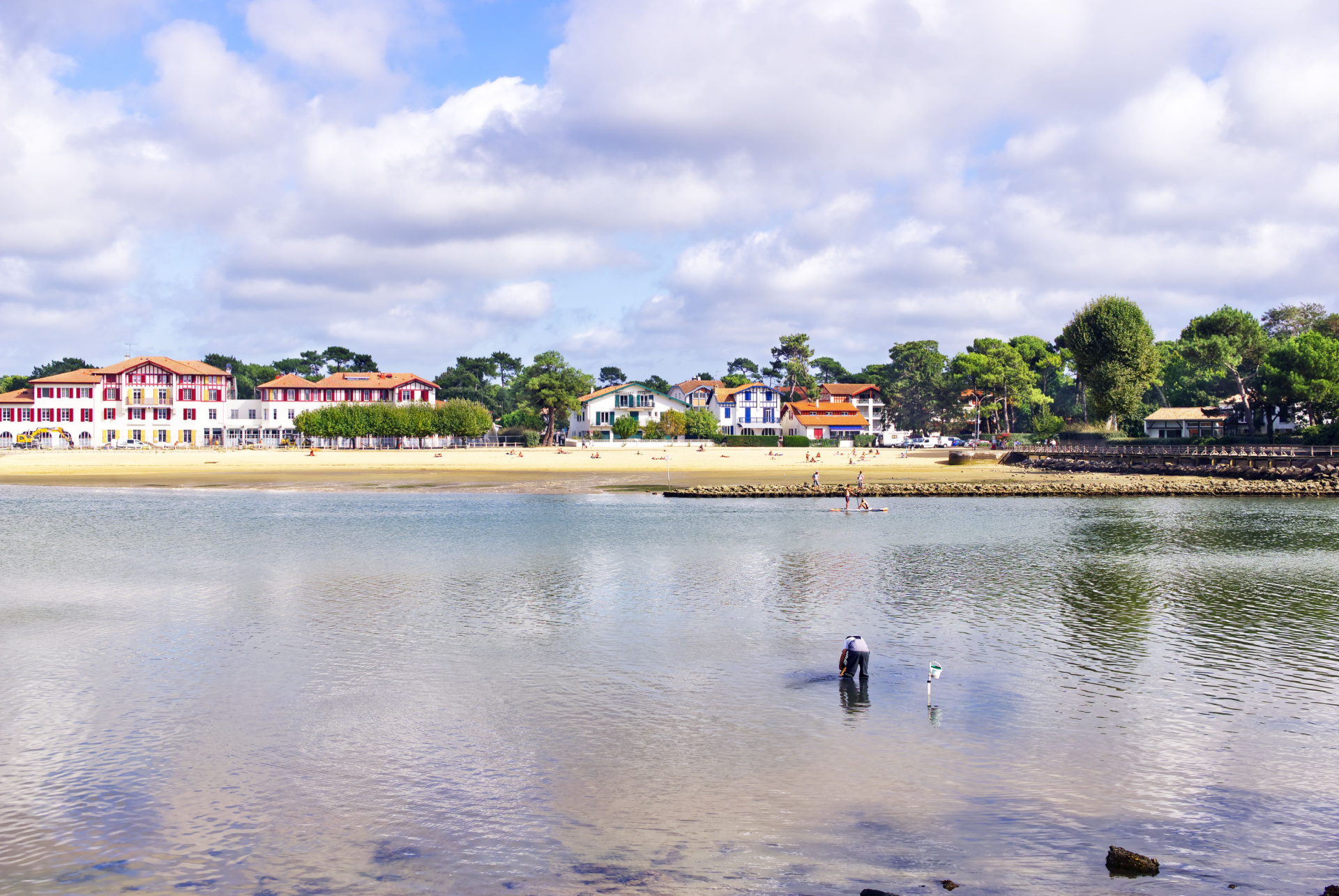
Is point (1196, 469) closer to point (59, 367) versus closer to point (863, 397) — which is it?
point (863, 397)

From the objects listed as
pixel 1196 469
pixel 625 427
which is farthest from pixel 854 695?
pixel 625 427

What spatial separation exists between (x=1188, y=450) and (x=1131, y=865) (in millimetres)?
83429

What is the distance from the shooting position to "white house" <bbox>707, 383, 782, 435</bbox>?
137750mm

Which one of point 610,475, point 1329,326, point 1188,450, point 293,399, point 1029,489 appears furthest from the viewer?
point 293,399

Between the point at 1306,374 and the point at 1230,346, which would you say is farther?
the point at 1230,346

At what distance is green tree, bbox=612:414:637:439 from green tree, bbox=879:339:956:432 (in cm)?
4803

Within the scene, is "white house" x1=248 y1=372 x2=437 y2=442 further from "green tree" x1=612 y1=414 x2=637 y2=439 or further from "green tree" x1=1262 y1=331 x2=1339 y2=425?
"green tree" x1=1262 y1=331 x2=1339 y2=425

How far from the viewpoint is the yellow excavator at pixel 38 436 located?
119m

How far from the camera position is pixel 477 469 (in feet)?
276

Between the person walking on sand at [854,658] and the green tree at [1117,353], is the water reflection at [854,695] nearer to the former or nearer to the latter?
the person walking on sand at [854,658]

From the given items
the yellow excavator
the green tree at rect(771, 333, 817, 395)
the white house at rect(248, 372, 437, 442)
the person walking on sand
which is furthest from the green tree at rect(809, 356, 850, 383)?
the person walking on sand

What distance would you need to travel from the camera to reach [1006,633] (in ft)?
71.4

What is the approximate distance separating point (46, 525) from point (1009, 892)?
164 ft

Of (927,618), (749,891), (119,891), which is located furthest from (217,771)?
(927,618)
